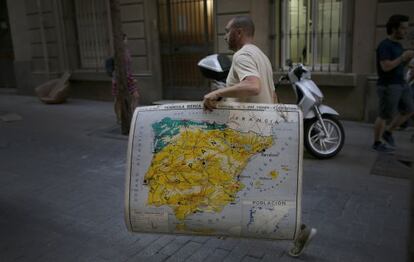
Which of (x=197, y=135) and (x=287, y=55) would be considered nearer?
(x=197, y=135)

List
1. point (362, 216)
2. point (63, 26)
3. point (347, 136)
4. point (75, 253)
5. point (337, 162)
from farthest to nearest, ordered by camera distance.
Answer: point (63, 26), point (347, 136), point (337, 162), point (362, 216), point (75, 253)

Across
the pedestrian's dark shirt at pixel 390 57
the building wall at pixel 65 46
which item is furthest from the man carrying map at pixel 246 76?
the building wall at pixel 65 46

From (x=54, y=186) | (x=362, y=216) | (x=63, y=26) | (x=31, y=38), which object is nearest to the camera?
(x=362, y=216)

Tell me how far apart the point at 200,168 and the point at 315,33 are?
244 inches

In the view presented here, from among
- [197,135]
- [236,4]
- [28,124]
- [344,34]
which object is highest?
[236,4]

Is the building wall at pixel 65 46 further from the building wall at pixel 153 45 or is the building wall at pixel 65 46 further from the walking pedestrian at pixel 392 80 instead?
the walking pedestrian at pixel 392 80

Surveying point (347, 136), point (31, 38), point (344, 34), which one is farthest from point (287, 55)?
point (31, 38)

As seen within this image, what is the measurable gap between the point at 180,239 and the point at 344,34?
5.64m

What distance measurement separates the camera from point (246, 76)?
8.77 ft

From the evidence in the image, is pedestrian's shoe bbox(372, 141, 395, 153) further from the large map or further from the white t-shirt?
the large map

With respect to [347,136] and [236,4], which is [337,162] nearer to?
[347,136]

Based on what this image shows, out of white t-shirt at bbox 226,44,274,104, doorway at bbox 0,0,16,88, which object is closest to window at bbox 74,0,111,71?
doorway at bbox 0,0,16,88

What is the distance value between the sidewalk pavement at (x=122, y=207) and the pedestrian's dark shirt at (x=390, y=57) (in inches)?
40.1

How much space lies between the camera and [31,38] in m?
12.4
